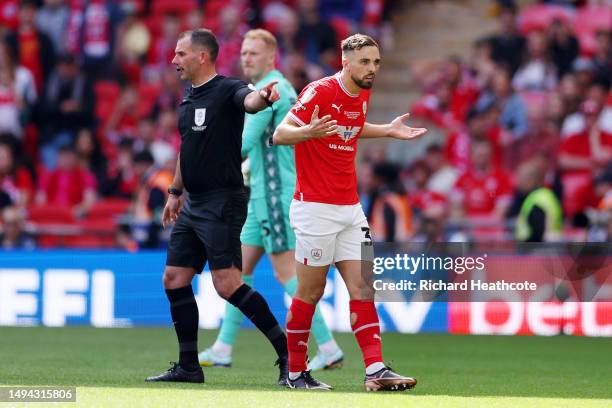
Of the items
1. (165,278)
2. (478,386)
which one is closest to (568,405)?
(478,386)

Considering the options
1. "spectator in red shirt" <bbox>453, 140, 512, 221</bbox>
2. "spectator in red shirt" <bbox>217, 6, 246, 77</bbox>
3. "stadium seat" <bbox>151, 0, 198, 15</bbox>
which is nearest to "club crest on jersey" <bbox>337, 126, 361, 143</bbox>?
"spectator in red shirt" <bbox>453, 140, 512, 221</bbox>

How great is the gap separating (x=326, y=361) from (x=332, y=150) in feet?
7.97

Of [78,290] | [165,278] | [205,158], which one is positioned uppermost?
[205,158]

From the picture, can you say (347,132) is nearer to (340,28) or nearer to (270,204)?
(270,204)

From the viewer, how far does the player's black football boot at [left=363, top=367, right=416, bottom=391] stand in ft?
27.0

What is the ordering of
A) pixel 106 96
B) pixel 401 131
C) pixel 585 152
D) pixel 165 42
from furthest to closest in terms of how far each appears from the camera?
pixel 165 42 → pixel 106 96 → pixel 585 152 → pixel 401 131

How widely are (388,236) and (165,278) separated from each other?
7.01 metres

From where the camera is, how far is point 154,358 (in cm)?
1102

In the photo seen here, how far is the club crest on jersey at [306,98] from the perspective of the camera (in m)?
8.21

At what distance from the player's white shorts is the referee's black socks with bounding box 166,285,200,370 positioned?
0.96 metres

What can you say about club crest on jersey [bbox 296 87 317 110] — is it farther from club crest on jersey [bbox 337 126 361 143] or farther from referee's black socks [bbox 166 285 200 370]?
referee's black socks [bbox 166 285 200 370]

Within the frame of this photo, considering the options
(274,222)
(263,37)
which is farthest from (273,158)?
(263,37)

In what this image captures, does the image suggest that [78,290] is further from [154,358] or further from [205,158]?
[205,158]

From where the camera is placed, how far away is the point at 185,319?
9.01 m
